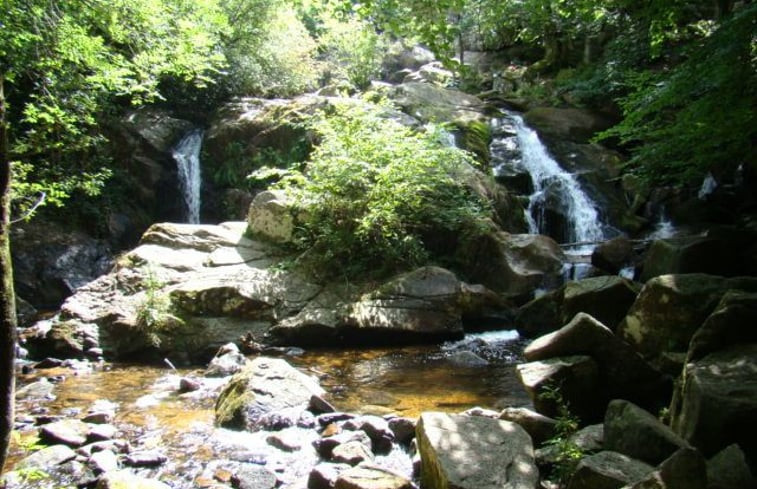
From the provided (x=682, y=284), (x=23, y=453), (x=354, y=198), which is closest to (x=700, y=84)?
(x=682, y=284)

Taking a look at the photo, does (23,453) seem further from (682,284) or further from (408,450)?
(682,284)

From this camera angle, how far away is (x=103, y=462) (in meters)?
4.58

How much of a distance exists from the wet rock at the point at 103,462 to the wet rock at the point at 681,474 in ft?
13.1

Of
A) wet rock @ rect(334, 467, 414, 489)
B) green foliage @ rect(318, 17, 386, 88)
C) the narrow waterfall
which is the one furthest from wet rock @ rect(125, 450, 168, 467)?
green foliage @ rect(318, 17, 386, 88)

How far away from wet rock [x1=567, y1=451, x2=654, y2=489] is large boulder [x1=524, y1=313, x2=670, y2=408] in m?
1.62

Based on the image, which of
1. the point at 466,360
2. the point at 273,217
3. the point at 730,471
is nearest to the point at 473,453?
the point at 730,471

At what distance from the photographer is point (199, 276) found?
964 centimetres

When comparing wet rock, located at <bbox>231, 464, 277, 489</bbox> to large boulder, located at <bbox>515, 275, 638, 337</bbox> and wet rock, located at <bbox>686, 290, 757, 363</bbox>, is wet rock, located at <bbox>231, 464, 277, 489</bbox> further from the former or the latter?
large boulder, located at <bbox>515, 275, 638, 337</bbox>

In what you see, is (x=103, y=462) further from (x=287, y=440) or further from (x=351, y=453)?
(x=351, y=453)

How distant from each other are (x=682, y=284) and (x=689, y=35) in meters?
11.9

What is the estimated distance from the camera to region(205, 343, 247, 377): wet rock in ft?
24.4

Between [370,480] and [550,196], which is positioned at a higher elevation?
[550,196]

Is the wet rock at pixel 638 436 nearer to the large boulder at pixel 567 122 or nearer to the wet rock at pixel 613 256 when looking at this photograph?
the wet rock at pixel 613 256

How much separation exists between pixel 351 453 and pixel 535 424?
1.62 m
